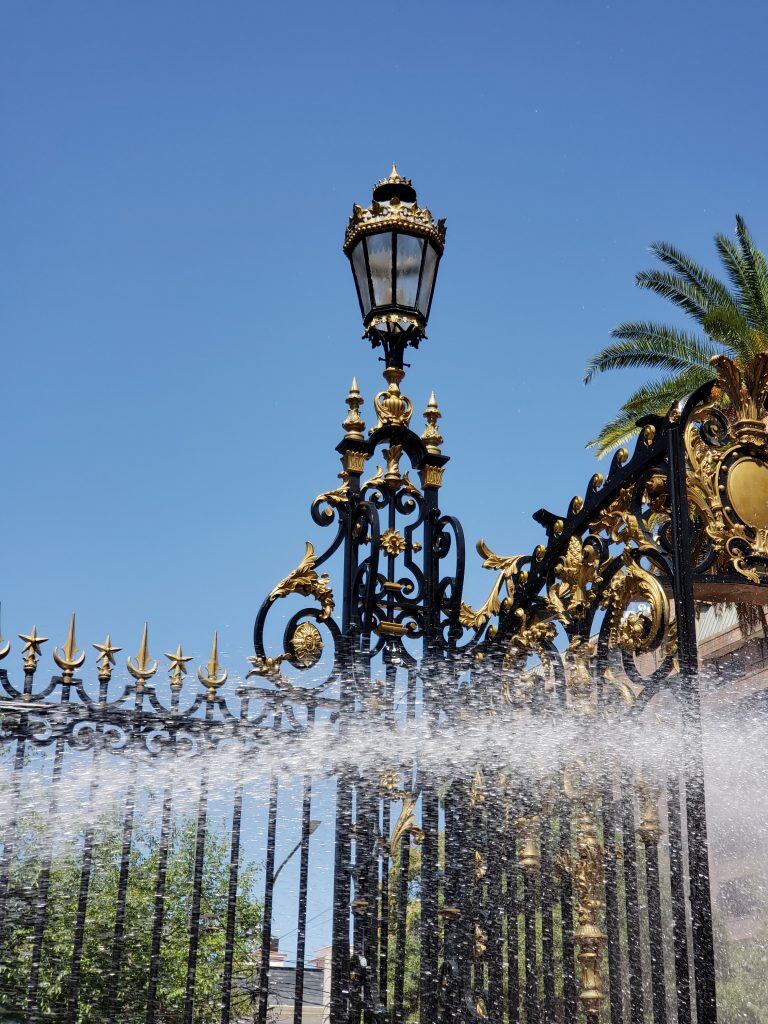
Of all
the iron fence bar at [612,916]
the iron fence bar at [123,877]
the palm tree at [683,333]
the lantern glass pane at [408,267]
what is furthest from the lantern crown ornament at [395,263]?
the palm tree at [683,333]

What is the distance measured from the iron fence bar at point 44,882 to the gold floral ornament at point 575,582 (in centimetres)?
244

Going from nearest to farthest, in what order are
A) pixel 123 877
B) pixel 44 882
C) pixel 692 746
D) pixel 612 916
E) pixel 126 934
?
pixel 44 882 < pixel 123 877 < pixel 692 746 < pixel 612 916 < pixel 126 934

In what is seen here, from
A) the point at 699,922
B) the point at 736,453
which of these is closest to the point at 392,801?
the point at 699,922

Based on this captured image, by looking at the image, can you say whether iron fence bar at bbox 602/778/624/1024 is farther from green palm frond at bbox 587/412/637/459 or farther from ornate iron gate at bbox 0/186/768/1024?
green palm frond at bbox 587/412/637/459

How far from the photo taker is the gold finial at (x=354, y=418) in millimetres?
6539

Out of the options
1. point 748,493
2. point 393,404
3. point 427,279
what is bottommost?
point 748,493

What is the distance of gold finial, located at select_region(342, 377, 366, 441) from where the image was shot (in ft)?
21.5

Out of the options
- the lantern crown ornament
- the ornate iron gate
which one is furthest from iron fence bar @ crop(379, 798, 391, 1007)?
the lantern crown ornament

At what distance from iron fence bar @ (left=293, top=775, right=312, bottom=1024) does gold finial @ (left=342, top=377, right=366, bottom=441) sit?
75.5 inches

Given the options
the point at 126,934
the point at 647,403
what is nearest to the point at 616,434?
the point at 647,403

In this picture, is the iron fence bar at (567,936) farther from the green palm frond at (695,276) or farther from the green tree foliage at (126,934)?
the green palm frond at (695,276)

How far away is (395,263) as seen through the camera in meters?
6.57

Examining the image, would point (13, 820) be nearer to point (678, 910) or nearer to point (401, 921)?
point (401, 921)

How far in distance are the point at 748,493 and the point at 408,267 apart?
7.30ft
